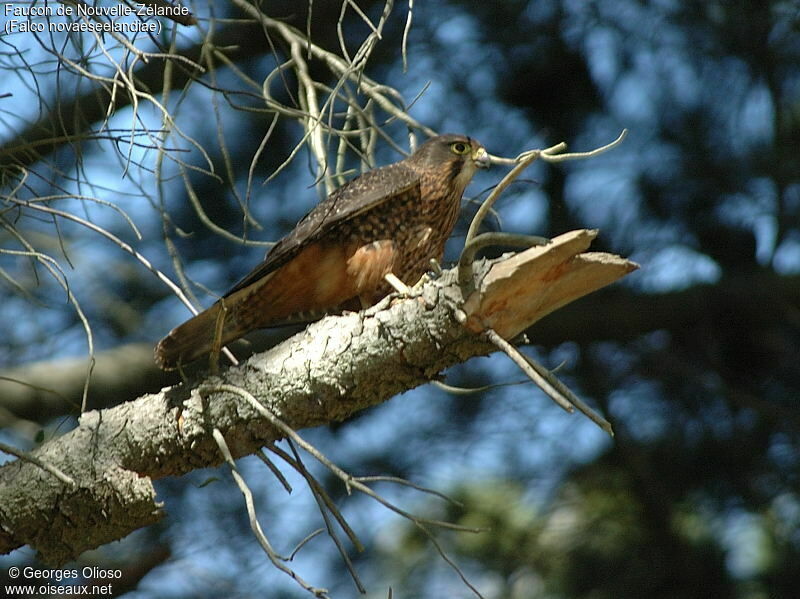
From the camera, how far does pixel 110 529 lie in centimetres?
254

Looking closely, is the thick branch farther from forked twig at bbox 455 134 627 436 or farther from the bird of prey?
the bird of prey

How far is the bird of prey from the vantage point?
3.33 metres

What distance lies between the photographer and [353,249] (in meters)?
3.43

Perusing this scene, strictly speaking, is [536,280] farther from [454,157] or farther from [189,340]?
[454,157]

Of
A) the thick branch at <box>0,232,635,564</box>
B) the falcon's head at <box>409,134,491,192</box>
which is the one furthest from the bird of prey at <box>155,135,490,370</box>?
the thick branch at <box>0,232,635,564</box>

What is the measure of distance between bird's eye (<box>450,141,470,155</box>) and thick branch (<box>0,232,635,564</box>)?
141 centimetres

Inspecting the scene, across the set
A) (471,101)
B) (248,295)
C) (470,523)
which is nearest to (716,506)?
(470,523)

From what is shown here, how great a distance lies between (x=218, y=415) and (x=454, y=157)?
1649mm

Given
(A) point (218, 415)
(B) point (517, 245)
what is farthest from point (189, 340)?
(B) point (517, 245)

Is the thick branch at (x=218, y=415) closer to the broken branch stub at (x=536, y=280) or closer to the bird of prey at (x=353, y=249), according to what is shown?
the broken branch stub at (x=536, y=280)

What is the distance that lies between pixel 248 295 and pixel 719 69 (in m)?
2.93

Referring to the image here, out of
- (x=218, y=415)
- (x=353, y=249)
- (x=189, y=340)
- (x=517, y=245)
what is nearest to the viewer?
(x=517, y=245)

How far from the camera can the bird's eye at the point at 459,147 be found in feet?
12.3

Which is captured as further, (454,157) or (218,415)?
(454,157)
